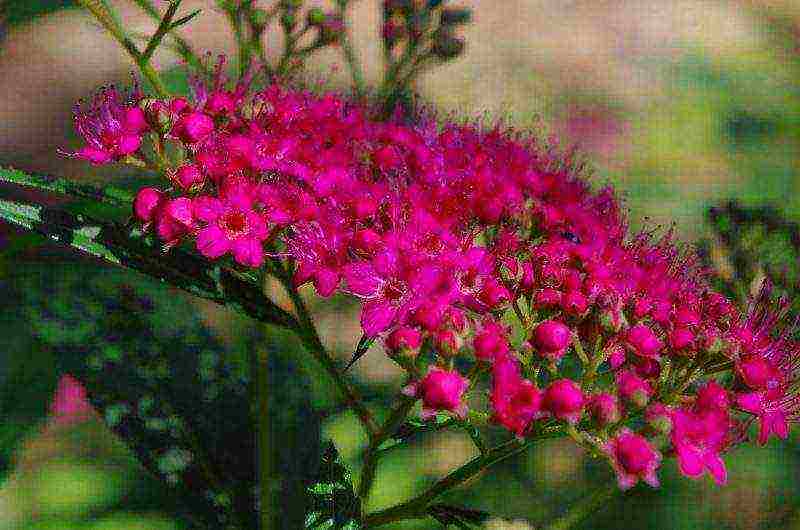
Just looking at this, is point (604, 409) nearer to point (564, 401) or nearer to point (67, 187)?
point (564, 401)

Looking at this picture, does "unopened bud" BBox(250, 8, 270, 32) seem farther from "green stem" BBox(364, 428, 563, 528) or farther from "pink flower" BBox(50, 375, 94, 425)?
"pink flower" BBox(50, 375, 94, 425)

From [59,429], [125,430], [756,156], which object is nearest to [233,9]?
[125,430]

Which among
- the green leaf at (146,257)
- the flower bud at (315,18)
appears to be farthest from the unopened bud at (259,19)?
the green leaf at (146,257)

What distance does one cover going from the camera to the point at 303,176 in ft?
4.14

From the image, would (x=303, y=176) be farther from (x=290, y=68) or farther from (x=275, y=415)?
(x=275, y=415)

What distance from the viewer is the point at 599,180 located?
300 centimetres

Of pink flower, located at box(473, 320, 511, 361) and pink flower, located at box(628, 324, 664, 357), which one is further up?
pink flower, located at box(473, 320, 511, 361)

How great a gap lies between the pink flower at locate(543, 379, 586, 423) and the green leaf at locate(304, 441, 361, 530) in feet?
0.99

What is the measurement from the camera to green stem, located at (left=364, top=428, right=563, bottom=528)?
3.72 ft

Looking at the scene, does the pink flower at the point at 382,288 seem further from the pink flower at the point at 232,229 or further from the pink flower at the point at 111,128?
the pink flower at the point at 111,128

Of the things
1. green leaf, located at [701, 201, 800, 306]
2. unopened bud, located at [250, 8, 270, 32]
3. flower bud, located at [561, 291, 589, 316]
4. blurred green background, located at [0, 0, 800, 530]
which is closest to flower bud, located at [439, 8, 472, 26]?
blurred green background, located at [0, 0, 800, 530]

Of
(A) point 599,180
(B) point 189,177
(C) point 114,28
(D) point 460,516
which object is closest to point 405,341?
(D) point 460,516

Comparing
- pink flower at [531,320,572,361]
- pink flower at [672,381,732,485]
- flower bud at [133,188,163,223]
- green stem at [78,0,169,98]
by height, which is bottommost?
pink flower at [672,381,732,485]

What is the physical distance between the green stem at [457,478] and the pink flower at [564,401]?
53 mm
